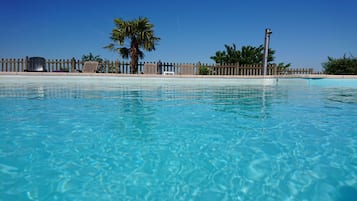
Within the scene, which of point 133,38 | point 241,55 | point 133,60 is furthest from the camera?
point 241,55

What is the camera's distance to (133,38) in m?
17.2

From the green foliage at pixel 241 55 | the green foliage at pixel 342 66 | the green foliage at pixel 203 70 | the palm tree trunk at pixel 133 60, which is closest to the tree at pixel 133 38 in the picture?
the palm tree trunk at pixel 133 60

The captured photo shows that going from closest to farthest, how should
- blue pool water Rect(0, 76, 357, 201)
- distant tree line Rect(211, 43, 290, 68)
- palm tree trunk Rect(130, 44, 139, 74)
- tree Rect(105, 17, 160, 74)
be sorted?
1. blue pool water Rect(0, 76, 357, 201)
2. tree Rect(105, 17, 160, 74)
3. palm tree trunk Rect(130, 44, 139, 74)
4. distant tree line Rect(211, 43, 290, 68)

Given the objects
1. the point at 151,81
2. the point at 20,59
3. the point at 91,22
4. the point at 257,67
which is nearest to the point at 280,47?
the point at 257,67

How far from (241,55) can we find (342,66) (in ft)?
28.7

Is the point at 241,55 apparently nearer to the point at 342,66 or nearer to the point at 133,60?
the point at 342,66

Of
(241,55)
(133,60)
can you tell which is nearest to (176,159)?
(133,60)

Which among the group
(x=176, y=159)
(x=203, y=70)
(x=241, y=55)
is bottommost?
(x=176, y=159)

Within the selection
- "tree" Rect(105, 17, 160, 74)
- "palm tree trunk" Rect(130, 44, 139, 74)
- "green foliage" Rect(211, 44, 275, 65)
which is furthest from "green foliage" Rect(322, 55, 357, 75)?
"palm tree trunk" Rect(130, 44, 139, 74)

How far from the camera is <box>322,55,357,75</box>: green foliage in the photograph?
19359 millimetres

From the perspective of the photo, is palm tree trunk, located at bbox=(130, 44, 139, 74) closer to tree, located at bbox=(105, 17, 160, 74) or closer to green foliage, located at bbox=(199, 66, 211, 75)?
tree, located at bbox=(105, 17, 160, 74)

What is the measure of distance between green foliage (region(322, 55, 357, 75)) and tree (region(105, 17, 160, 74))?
51.5 ft

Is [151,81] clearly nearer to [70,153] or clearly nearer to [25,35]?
[70,153]

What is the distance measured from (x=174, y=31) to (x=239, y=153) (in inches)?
865
